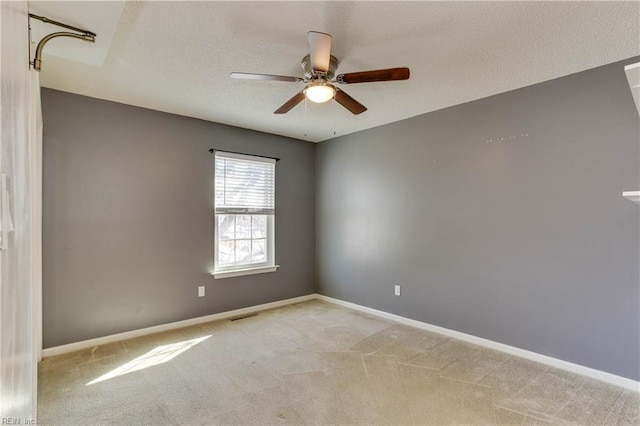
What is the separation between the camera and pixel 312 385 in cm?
244

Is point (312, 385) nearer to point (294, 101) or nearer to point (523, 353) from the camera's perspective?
point (523, 353)

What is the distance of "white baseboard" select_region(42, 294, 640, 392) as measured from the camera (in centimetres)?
257

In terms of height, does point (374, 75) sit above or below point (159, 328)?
above

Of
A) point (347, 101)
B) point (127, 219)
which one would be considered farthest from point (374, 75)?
point (127, 219)

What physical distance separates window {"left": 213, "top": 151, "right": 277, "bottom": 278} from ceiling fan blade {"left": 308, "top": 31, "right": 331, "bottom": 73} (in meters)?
2.39

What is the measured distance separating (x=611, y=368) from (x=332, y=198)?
349 cm

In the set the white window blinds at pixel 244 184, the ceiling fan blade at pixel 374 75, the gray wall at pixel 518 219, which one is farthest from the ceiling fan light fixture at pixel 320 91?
the white window blinds at pixel 244 184

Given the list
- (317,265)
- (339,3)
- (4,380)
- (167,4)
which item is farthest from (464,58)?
(317,265)

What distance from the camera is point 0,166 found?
58cm

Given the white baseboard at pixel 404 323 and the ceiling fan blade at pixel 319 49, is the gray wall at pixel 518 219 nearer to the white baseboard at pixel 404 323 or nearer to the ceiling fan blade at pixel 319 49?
the white baseboard at pixel 404 323

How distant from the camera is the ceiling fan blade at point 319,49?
182 centimetres

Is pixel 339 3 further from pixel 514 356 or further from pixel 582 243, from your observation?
pixel 514 356

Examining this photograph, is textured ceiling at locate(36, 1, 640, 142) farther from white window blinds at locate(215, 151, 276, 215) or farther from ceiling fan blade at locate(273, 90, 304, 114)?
white window blinds at locate(215, 151, 276, 215)

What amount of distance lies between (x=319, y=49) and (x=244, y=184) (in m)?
2.70
